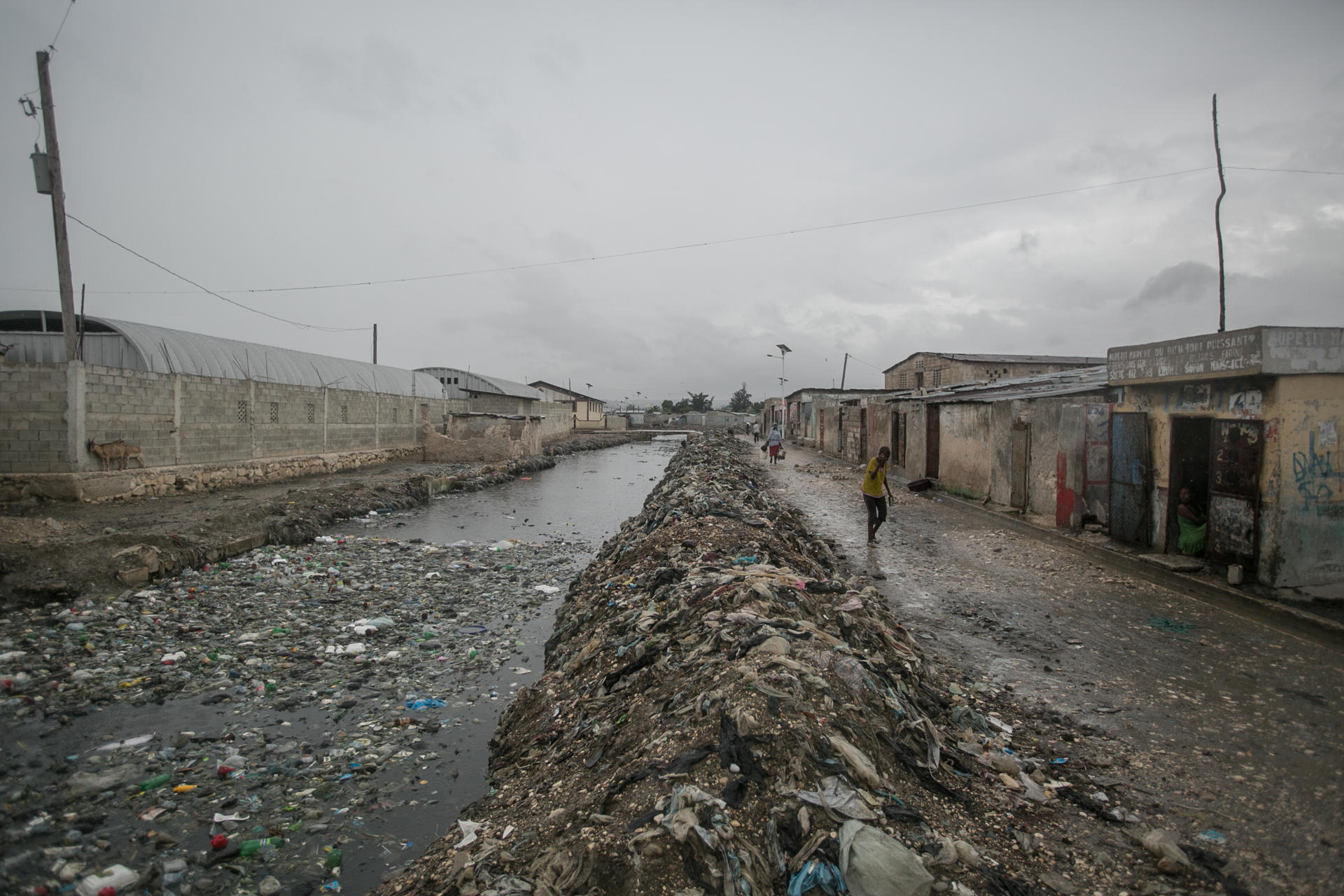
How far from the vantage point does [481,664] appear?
6.03 metres

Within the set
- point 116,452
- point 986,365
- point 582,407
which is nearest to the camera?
point 116,452

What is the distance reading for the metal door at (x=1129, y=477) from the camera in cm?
819

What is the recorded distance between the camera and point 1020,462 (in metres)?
11.4

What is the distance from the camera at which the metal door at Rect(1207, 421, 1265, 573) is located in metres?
6.39

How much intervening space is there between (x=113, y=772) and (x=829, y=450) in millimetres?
27551

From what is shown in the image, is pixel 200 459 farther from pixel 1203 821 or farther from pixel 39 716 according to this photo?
pixel 1203 821

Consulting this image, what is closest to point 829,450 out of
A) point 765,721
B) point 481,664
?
point 481,664

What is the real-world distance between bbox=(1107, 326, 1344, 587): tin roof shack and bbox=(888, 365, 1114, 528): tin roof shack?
1.64 metres

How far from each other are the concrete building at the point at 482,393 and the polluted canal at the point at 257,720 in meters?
28.9

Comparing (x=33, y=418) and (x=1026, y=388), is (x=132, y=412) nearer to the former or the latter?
(x=33, y=418)

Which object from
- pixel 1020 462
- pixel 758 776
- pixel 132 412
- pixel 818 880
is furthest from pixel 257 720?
pixel 1020 462

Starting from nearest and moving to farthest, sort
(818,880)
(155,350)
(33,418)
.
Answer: (818,880) < (33,418) < (155,350)

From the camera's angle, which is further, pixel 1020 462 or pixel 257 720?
pixel 1020 462

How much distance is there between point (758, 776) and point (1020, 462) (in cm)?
1054
